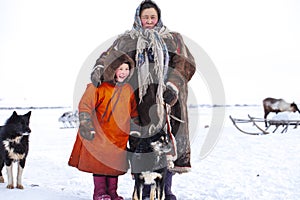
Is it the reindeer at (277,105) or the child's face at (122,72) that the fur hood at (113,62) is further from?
the reindeer at (277,105)

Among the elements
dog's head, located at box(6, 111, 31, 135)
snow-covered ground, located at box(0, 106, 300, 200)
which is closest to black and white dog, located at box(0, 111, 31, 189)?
dog's head, located at box(6, 111, 31, 135)

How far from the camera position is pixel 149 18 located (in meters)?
3.30

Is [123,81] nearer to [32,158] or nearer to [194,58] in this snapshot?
[194,58]

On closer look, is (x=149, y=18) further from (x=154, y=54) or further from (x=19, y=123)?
(x=19, y=123)

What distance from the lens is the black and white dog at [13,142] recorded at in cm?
399

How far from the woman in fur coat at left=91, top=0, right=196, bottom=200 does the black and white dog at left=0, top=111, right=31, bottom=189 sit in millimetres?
1548

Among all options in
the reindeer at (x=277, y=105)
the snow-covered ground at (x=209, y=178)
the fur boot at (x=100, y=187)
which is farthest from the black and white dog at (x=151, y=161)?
the reindeer at (x=277, y=105)

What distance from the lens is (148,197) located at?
340cm

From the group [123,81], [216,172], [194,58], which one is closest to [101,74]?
[123,81]

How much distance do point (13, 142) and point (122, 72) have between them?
6.14ft

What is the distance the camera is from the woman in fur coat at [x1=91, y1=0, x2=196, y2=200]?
314 cm

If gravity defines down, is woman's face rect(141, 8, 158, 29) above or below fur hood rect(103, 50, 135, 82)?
above

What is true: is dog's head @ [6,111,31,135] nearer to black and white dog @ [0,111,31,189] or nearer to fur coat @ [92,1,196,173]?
black and white dog @ [0,111,31,189]

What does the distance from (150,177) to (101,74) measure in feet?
3.69
